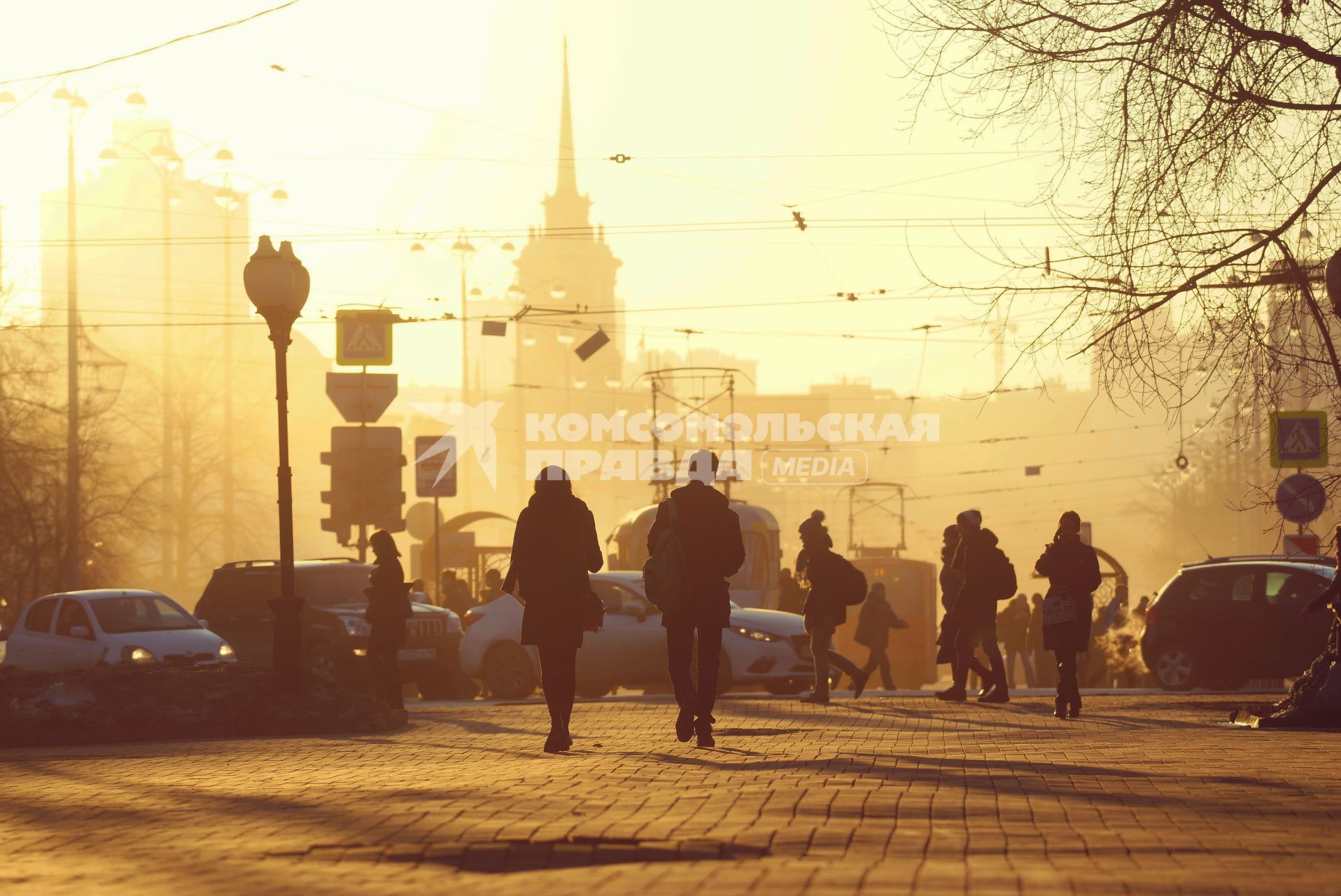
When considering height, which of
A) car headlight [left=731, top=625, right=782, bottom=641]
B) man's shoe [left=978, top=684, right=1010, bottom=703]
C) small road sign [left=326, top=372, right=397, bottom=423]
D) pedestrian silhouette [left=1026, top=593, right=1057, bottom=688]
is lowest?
pedestrian silhouette [left=1026, top=593, right=1057, bottom=688]

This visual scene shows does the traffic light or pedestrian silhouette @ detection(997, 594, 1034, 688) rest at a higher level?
the traffic light

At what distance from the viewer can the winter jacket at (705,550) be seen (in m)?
12.8

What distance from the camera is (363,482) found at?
2403 cm

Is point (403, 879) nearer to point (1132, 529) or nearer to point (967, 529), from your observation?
point (967, 529)

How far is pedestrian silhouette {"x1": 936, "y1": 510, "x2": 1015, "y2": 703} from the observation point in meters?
19.3

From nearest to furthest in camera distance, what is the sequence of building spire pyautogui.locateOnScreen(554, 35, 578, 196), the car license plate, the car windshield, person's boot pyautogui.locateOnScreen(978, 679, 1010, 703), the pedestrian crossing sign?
person's boot pyautogui.locateOnScreen(978, 679, 1010, 703), the pedestrian crossing sign, the car windshield, the car license plate, building spire pyautogui.locateOnScreen(554, 35, 578, 196)

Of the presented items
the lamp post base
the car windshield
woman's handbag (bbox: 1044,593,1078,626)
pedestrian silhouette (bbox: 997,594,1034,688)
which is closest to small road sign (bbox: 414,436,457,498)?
the car windshield

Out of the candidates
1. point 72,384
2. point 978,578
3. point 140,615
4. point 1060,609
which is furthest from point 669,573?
point 72,384

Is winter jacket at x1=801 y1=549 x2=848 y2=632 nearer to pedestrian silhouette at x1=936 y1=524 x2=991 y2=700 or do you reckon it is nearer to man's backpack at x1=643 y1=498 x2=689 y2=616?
pedestrian silhouette at x1=936 y1=524 x2=991 y2=700

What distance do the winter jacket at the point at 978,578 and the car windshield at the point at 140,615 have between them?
965 cm

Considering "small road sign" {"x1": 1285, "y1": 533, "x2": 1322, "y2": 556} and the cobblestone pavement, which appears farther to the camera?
"small road sign" {"x1": 1285, "y1": 533, "x2": 1322, "y2": 556}

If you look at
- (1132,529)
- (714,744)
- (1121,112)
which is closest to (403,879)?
(714,744)

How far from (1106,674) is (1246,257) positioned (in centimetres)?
1642

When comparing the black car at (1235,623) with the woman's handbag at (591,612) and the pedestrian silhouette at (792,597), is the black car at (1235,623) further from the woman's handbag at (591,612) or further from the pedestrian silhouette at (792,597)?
the woman's handbag at (591,612)
